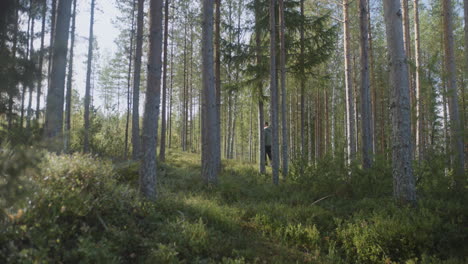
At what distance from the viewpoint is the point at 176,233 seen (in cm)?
425

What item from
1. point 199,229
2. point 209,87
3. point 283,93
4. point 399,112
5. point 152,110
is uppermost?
point 283,93

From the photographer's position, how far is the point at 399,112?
17.4 feet

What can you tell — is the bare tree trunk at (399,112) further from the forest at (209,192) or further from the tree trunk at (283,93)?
the tree trunk at (283,93)

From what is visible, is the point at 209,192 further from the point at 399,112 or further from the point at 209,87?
the point at 399,112

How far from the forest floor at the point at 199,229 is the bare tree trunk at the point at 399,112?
1.36 ft

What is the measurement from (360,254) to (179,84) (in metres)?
23.1

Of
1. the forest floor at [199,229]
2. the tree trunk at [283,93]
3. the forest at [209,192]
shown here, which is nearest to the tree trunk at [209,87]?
the forest at [209,192]

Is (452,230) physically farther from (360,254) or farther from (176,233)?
(176,233)

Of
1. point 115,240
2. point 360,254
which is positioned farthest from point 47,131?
point 360,254

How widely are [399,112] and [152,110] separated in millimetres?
5321

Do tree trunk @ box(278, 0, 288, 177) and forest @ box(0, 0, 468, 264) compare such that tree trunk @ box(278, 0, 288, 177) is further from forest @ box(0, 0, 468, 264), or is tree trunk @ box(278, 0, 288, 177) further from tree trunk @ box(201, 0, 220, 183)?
tree trunk @ box(201, 0, 220, 183)

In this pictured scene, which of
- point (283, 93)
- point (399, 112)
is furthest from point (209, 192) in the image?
point (399, 112)

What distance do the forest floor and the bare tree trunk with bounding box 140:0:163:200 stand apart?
544 mm

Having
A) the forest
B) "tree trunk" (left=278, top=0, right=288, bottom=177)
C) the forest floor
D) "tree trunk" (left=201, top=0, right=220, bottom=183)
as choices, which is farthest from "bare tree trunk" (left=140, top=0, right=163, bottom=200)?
"tree trunk" (left=278, top=0, right=288, bottom=177)
